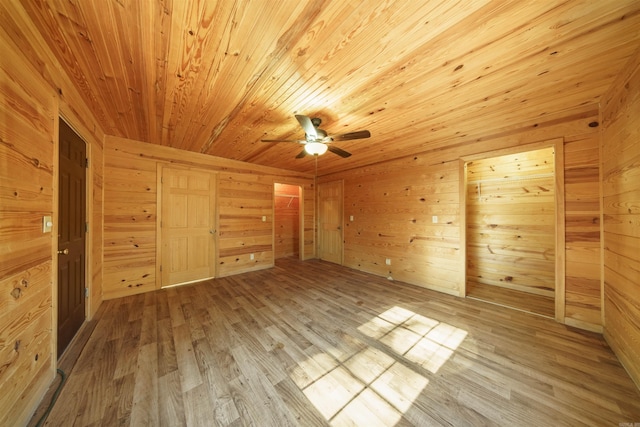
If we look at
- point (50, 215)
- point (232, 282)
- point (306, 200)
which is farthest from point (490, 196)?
point (50, 215)

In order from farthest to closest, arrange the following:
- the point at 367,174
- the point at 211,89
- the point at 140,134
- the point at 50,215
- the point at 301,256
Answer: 1. the point at 301,256
2. the point at 367,174
3. the point at 140,134
4. the point at 211,89
5. the point at 50,215

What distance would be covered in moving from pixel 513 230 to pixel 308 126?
385cm

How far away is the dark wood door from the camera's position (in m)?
1.81

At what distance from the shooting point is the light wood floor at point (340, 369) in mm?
1275

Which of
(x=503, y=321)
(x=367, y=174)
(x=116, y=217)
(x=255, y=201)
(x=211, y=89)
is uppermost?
(x=211, y=89)

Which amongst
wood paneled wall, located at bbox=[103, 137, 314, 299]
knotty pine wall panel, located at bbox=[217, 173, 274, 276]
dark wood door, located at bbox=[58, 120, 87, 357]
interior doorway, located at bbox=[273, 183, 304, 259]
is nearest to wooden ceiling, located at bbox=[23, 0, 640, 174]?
dark wood door, located at bbox=[58, 120, 87, 357]

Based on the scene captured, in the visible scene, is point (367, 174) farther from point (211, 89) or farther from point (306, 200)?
point (211, 89)

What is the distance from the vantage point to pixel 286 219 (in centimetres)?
621

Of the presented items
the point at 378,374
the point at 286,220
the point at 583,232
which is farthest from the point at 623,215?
the point at 286,220

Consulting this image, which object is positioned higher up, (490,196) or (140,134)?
(140,134)

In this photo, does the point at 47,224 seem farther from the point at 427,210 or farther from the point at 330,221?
the point at 330,221

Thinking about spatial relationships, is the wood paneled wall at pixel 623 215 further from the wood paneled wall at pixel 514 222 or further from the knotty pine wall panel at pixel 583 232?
the wood paneled wall at pixel 514 222

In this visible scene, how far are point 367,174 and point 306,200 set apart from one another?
1.84 metres

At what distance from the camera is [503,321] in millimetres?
2379
